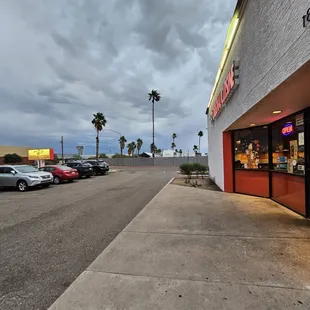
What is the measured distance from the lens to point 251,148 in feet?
29.0

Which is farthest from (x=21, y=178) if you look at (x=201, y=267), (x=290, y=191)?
(x=290, y=191)

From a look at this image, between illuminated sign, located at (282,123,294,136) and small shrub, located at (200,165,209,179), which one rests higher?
illuminated sign, located at (282,123,294,136)

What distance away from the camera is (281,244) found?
4105mm

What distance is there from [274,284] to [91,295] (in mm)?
2371

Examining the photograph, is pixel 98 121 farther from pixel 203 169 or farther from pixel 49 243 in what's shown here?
pixel 49 243

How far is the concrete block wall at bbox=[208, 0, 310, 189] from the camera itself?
10.3 feet

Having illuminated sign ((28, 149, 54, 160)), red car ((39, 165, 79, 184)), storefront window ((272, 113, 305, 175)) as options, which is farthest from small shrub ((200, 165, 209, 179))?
illuminated sign ((28, 149, 54, 160))

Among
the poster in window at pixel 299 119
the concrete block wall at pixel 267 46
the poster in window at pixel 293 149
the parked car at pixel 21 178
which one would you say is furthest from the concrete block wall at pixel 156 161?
the concrete block wall at pixel 267 46

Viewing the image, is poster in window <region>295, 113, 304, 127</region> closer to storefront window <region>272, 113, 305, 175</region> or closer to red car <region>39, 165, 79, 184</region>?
storefront window <region>272, 113, 305, 175</region>

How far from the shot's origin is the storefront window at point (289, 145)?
599 cm

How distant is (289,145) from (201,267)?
514 cm

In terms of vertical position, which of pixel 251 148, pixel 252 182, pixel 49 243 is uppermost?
pixel 251 148

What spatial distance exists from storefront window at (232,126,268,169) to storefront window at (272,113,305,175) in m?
0.52

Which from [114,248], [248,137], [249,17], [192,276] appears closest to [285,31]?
[249,17]
